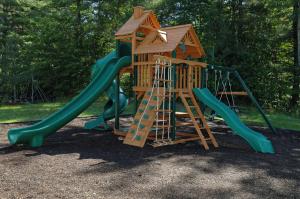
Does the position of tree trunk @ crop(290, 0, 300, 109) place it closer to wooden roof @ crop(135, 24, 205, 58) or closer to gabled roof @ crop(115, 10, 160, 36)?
wooden roof @ crop(135, 24, 205, 58)

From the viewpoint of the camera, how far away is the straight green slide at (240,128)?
24.5 ft

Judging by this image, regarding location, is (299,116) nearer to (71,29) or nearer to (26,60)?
(71,29)

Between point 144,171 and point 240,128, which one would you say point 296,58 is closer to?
point 240,128

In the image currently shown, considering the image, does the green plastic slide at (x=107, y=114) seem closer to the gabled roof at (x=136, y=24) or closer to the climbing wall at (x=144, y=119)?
the gabled roof at (x=136, y=24)

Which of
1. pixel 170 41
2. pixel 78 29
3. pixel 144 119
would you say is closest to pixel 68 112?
pixel 144 119

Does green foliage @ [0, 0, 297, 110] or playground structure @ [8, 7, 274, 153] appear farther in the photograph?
green foliage @ [0, 0, 297, 110]

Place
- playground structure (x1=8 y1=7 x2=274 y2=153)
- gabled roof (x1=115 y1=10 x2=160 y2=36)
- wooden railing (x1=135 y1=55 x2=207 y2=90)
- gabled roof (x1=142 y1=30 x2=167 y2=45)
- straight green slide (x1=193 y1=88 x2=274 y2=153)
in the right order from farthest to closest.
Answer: gabled roof (x1=115 y1=10 x2=160 y2=36) → gabled roof (x1=142 y1=30 x2=167 y2=45) → wooden railing (x1=135 y1=55 x2=207 y2=90) → playground structure (x1=8 y1=7 x2=274 y2=153) → straight green slide (x1=193 y1=88 x2=274 y2=153)

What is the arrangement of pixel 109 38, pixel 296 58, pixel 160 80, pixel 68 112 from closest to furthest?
pixel 160 80 → pixel 68 112 → pixel 296 58 → pixel 109 38

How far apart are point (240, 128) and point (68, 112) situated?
4.03 meters

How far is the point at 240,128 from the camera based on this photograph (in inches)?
302

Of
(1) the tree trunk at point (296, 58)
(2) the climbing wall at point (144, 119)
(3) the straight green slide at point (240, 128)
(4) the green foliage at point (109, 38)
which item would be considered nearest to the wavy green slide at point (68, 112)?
(2) the climbing wall at point (144, 119)

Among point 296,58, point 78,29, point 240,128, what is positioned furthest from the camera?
point 78,29

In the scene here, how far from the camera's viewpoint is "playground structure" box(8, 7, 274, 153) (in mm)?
7691

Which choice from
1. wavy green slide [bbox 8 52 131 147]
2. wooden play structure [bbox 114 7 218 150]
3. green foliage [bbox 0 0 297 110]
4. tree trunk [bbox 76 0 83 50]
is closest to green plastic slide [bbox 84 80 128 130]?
wooden play structure [bbox 114 7 218 150]
